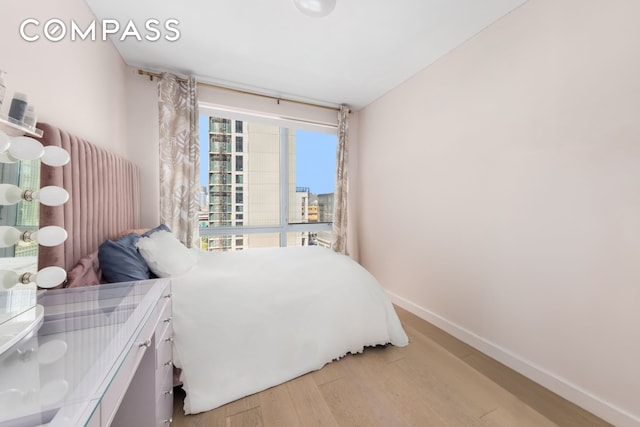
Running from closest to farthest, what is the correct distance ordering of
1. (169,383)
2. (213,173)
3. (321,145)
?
(169,383), (213,173), (321,145)

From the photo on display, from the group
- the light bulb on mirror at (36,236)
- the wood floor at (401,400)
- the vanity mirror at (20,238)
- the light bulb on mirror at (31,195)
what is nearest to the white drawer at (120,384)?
the vanity mirror at (20,238)

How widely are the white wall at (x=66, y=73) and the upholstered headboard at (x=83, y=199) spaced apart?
7.1 inches

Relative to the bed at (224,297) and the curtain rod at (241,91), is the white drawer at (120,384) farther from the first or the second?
the curtain rod at (241,91)

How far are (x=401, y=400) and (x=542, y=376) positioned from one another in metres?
1.01

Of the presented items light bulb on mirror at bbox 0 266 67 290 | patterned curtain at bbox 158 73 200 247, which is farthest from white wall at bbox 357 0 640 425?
light bulb on mirror at bbox 0 266 67 290

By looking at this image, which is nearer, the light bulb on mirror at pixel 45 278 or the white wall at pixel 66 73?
the light bulb on mirror at pixel 45 278

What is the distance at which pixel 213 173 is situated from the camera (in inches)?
124

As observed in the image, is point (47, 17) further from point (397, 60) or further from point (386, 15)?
point (397, 60)

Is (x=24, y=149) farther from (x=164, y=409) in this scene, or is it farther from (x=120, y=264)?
(x=164, y=409)

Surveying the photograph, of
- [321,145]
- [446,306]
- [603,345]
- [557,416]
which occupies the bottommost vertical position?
[557,416]

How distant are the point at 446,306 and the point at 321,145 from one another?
262 centimetres

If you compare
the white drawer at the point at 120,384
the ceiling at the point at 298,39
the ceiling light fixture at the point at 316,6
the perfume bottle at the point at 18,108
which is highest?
the ceiling at the point at 298,39

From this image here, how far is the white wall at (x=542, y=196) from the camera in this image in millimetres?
1319

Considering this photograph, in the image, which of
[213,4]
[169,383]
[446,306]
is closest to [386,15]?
[213,4]
